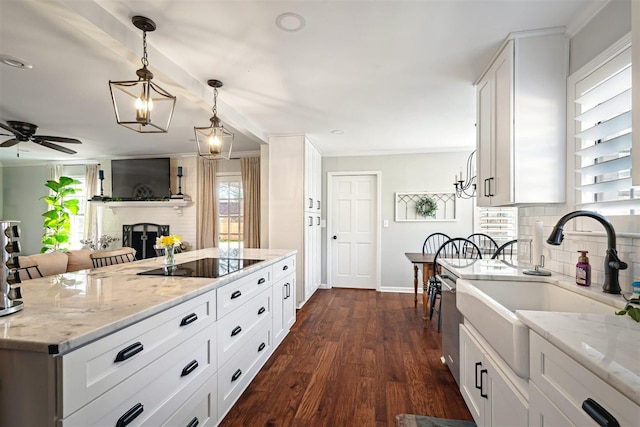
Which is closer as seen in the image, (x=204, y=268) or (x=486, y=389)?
(x=486, y=389)

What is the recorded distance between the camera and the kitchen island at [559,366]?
27.0 inches

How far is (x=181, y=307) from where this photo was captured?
1398 mm

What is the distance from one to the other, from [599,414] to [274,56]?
2390 millimetres

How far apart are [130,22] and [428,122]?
310 centimetres

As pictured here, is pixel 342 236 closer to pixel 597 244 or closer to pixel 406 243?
pixel 406 243

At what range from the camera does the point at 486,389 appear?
4.89 ft

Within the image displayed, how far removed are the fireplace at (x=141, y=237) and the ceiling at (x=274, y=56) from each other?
250cm

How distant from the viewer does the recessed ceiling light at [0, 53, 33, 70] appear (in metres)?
Result: 2.19

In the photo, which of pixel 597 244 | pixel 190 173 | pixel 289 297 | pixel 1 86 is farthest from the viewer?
pixel 190 173

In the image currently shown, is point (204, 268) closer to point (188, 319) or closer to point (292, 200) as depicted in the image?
point (188, 319)

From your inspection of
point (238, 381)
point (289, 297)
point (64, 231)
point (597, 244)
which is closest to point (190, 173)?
point (64, 231)

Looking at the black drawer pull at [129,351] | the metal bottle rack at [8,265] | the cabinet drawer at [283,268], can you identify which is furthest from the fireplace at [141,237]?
the black drawer pull at [129,351]

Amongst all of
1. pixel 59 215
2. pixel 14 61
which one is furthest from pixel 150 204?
pixel 14 61

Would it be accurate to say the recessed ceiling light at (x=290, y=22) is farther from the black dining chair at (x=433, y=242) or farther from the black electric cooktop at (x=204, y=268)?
the black dining chair at (x=433, y=242)
